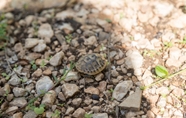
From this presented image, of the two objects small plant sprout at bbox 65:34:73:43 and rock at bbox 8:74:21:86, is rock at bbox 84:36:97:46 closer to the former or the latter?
small plant sprout at bbox 65:34:73:43

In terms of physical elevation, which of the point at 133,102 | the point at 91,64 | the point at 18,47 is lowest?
the point at 133,102

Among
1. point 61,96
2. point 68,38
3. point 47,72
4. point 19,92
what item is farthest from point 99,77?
point 19,92

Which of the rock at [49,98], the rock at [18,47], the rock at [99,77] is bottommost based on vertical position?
the rock at [49,98]

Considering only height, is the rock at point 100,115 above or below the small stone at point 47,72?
below

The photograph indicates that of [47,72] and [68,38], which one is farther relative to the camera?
[68,38]

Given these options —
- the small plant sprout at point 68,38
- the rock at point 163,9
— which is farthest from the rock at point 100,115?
the rock at point 163,9

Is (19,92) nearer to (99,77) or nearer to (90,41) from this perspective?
(99,77)

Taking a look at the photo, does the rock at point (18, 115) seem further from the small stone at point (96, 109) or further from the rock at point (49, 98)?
the small stone at point (96, 109)
